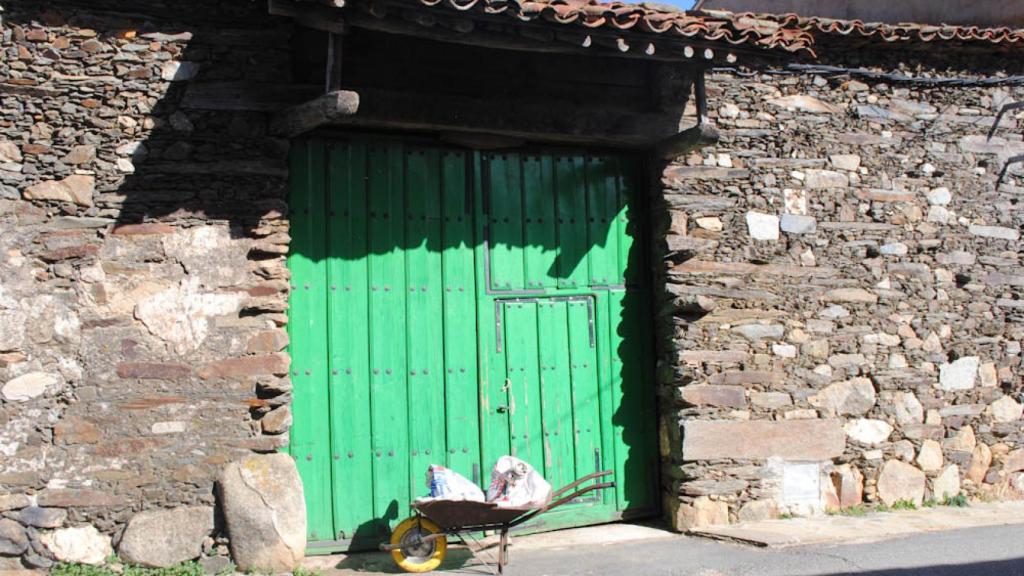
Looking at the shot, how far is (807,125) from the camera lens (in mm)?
6152

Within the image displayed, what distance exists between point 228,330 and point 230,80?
136cm

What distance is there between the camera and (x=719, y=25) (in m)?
5.00

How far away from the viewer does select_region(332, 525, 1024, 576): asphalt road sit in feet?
15.3

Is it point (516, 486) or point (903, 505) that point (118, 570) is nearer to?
point (516, 486)

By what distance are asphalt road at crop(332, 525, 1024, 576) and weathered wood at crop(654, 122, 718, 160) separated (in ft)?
7.74

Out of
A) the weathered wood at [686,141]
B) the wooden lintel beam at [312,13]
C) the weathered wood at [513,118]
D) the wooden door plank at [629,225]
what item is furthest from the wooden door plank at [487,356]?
the wooden lintel beam at [312,13]

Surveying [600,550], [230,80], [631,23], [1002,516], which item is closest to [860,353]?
[1002,516]

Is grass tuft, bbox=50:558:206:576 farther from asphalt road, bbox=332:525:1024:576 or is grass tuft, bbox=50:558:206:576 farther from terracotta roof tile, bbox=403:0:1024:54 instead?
terracotta roof tile, bbox=403:0:1024:54

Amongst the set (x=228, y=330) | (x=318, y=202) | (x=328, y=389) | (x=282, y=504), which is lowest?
(x=282, y=504)

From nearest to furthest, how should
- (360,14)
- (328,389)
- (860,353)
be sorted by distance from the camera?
(360,14), (328,389), (860,353)

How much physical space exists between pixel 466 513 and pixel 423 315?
1294mm

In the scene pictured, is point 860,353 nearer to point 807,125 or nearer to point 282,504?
point 807,125

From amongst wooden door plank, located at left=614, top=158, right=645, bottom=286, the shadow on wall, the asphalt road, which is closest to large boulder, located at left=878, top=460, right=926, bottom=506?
the asphalt road

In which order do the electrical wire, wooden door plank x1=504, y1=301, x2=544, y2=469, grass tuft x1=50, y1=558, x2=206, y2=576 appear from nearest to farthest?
1. grass tuft x1=50, y1=558, x2=206, y2=576
2. wooden door plank x1=504, y1=301, x2=544, y2=469
3. the electrical wire
